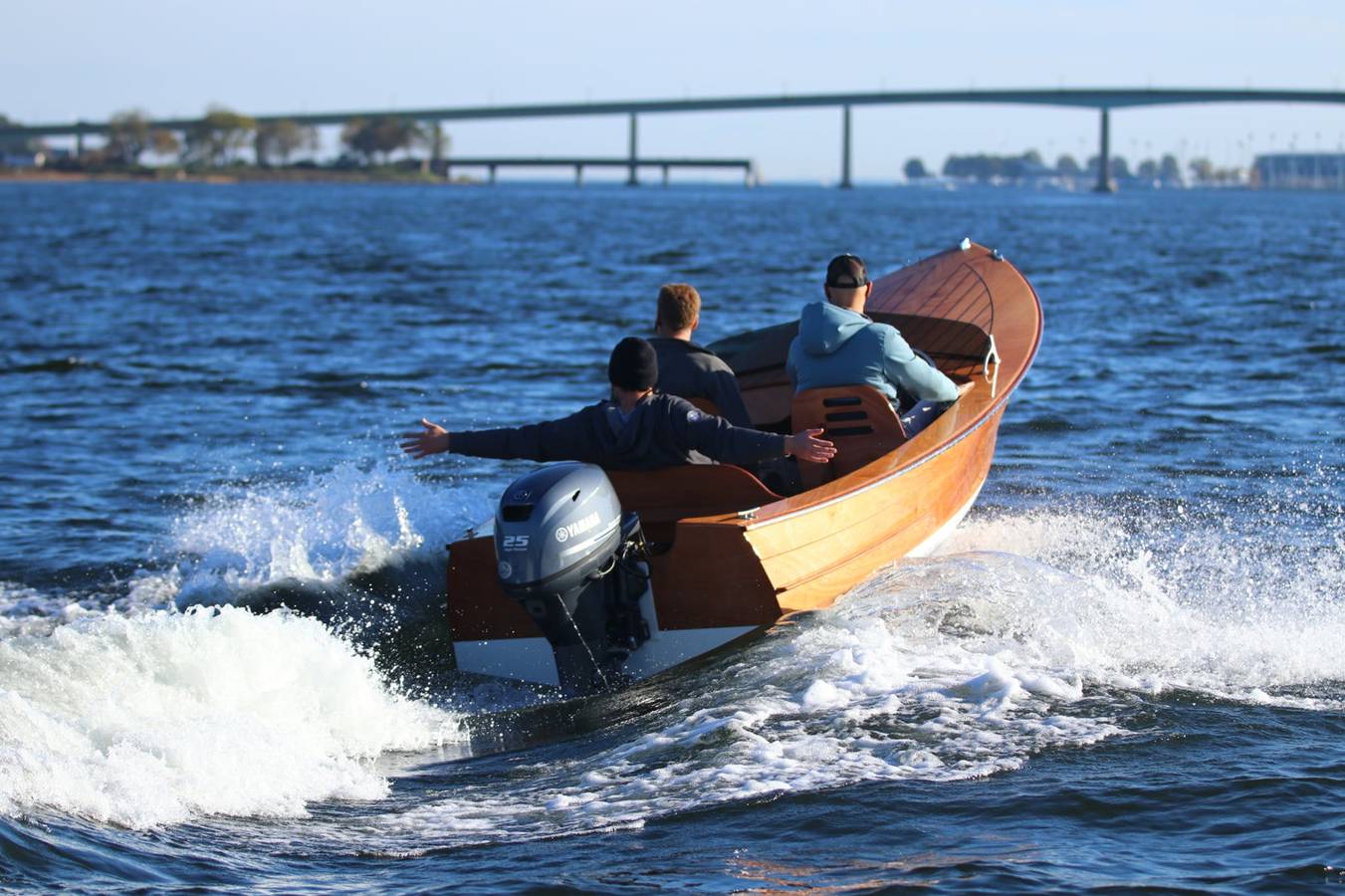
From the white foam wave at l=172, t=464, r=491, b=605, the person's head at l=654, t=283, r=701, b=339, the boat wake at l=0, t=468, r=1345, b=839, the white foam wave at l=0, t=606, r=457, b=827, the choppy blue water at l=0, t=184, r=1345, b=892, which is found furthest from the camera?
the white foam wave at l=172, t=464, r=491, b=605

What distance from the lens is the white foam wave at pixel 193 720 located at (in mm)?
5152

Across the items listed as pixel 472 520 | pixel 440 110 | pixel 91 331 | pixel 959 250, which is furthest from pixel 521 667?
pixel 440 110

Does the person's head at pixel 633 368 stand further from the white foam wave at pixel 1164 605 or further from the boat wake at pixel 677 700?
the white foam wave at pixel 1164 605

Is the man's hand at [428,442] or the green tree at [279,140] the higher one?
the green tree at [279,140]

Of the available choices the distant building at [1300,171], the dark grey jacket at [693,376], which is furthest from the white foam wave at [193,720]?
the distant building at [1300,171]

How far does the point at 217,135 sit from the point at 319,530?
147m

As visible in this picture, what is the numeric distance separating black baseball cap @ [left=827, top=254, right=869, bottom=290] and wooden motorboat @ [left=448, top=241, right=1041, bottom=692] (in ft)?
Result: 1.83

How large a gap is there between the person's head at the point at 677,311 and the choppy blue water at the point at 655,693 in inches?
60.2

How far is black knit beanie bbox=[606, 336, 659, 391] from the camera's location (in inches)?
Answer: 267

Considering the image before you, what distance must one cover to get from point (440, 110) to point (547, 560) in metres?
127

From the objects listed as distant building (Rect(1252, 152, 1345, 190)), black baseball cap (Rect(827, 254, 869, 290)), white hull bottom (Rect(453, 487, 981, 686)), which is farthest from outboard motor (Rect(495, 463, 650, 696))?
distant building (Rect(1252, 152, 1345, 190))

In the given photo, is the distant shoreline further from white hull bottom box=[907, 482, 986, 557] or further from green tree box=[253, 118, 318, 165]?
white hull bottom box=[907, 482, 986, 557]

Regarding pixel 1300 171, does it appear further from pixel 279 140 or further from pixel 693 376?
pixel 693 376

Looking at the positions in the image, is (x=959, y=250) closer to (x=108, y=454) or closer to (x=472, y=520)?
(x=472, y=520)
